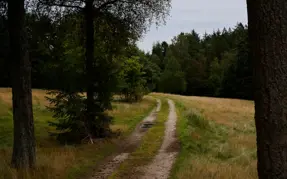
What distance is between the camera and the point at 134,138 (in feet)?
53.0

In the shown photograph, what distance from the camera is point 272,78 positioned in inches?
137

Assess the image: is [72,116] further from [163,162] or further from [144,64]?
[144,64]

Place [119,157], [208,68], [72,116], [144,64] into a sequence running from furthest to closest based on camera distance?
[208,68], [144,64], [72,116], [119,157]

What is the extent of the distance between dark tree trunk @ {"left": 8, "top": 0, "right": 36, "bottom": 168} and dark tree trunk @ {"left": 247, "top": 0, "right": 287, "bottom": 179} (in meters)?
6.99

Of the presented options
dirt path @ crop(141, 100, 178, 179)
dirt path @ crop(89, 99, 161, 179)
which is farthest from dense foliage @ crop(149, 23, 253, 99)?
dirt path @ crop(141, 100, 178, 179)

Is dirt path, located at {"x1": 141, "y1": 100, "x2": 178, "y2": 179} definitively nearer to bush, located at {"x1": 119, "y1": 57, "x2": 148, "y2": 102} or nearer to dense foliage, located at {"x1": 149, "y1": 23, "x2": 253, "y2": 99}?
bush, located at {"x1": 119, "y1": 57, "x2": 148, "y2": 102}

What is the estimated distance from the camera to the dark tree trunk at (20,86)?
9.08 metres

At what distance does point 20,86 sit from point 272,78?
7.21 metres

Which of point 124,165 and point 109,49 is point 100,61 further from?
point 124,165

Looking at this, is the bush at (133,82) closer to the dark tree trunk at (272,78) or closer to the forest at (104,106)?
the forest at (104,106)

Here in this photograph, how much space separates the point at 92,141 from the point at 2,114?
44.8ft

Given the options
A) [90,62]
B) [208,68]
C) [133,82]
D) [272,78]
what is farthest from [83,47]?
[208,68]

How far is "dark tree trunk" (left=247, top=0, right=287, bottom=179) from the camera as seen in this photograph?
346 centimetres

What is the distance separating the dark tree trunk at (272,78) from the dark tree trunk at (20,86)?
275 inches
